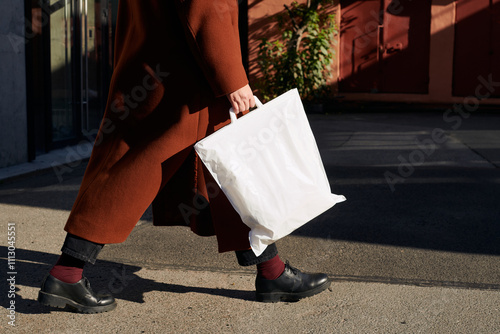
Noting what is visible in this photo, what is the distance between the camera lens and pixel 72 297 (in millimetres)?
2809

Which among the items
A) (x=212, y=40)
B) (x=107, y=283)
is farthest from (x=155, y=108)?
(x=107, y=283)

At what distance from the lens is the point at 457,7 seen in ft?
46.4

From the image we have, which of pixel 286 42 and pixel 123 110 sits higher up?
pixel 123 110

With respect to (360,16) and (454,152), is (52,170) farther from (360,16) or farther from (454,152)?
(360,16)

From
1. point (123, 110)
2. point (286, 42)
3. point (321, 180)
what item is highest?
point (123, 110)

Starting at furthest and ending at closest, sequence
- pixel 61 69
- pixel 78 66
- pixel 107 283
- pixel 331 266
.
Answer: pixel 78 66
pixel 61 69
pixel 331 266
pixel 107 283

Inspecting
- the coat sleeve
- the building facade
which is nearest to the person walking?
the coat sleeve

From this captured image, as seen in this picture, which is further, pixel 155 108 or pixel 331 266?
pixel 331 266

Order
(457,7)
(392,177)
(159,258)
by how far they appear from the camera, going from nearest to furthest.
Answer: (159,258) → (392,177) → (457,7)

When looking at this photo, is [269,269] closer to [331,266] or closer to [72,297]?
[331,266]

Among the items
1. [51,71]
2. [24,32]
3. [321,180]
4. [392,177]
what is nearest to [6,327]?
[321,180]

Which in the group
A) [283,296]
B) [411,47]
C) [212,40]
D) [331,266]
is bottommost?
[411,47]

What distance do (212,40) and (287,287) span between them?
1143 mm

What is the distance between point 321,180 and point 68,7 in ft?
21.9
